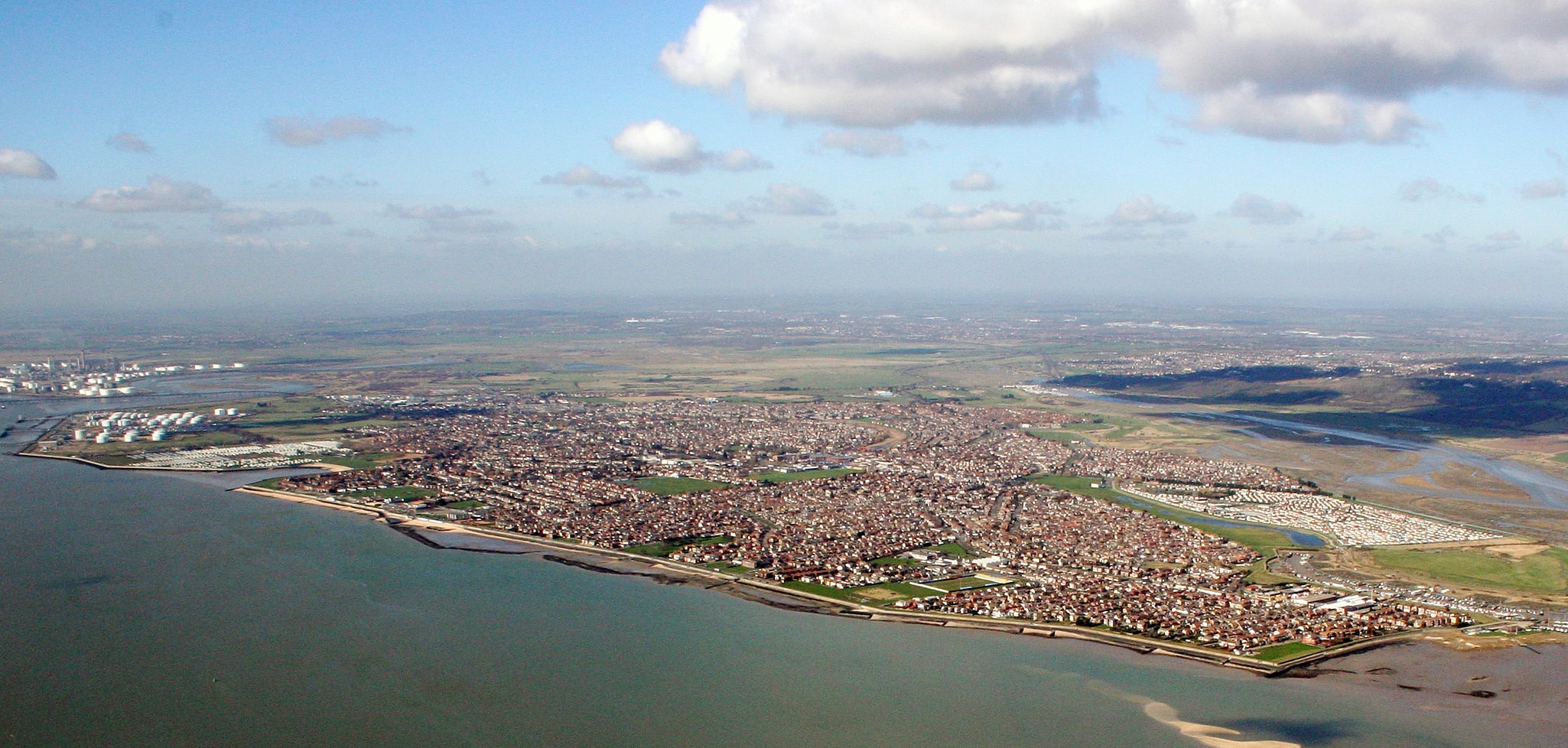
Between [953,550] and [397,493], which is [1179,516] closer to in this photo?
[953,550]

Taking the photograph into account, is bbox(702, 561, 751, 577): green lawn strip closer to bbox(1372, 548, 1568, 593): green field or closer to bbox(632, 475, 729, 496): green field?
bbox(632, 475, 729, 496): green field

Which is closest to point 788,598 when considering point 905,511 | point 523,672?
point 523,672

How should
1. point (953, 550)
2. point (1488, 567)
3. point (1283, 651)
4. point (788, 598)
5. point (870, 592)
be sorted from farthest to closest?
point (953, 550)
point (1488, 567)
point (870, 592)
point (788, 598)
point (1283, 651)

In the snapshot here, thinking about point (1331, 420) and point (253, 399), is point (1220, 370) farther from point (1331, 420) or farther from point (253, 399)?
point (253, 399)

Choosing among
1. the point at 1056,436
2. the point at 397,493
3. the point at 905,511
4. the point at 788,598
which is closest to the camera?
the point at 788,598

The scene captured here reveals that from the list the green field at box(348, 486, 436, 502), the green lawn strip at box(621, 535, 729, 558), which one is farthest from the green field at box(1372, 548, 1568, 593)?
the green field at box(348, 486, 436, 502)

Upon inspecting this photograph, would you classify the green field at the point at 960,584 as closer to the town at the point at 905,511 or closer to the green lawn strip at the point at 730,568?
the town at the point at 905,511

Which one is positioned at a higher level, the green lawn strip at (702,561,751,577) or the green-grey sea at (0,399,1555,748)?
the green lawn strip at (702,561,751,577)
